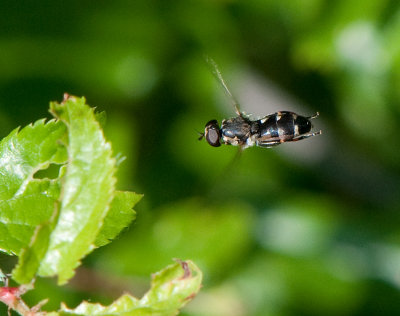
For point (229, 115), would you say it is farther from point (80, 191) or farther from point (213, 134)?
point (80, 191)

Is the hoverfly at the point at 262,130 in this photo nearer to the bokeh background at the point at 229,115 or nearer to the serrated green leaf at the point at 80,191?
the bokeh background at the point at 229,115

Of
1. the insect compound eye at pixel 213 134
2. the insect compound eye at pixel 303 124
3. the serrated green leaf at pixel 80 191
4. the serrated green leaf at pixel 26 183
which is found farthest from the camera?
the insect compound eye at pixel 213 134

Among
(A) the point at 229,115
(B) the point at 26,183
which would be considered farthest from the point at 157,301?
(A) the point at 229,115

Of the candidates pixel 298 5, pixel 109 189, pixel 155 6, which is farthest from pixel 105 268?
pixel 109 189

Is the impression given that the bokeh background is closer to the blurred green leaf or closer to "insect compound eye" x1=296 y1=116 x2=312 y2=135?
the blurred green leaf

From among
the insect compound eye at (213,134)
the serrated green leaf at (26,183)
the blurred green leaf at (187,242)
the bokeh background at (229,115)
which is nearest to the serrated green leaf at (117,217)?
the serrated green leaf at (26,183)

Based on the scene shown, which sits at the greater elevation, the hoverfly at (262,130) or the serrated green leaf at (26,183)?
the hoverfly at (262,130)

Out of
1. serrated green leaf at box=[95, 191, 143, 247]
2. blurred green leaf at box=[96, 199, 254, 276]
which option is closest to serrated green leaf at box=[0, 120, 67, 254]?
serrated green leaf at box=[95, 191, 143, 247]
